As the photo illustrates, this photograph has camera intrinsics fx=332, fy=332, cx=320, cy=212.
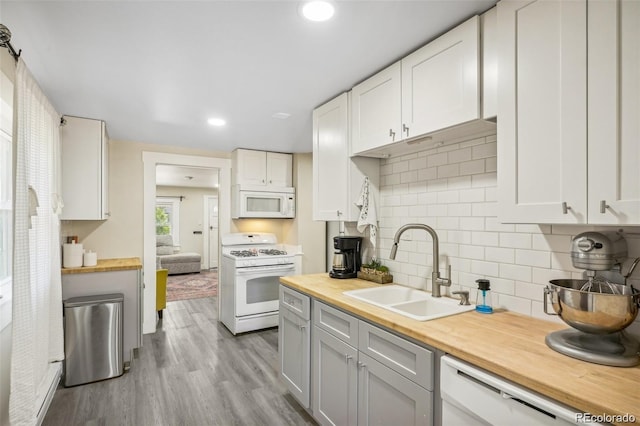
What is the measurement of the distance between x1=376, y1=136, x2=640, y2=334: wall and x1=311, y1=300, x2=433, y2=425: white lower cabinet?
0.66 meters

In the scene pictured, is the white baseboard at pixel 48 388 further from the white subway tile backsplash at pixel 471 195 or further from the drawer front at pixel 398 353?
the white subway tile backsplash at pixel 471 195

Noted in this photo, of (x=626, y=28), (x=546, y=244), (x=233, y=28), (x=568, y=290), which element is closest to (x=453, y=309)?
(x=546, y=244)

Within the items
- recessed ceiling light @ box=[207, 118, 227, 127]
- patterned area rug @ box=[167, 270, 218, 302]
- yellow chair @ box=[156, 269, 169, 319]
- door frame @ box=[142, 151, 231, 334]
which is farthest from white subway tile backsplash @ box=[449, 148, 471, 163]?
patterned area rug @ box=[167, 270, 218, 302]

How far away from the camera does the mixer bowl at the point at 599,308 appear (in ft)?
3.55

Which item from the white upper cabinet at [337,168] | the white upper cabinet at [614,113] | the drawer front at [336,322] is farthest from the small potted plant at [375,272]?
the white upper cabinet at [614,113]

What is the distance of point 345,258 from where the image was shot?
267cm

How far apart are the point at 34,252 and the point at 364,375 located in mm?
2142

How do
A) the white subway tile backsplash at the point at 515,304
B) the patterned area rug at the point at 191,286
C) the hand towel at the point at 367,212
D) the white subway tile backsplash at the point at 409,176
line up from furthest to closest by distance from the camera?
1. the patterned area rug at the point at 191,286
2. the hand towel at the point at 367,212
3. the white subway tile backsplash at the point at 409,176
4. the white subway tile backsplash at the point at 515,304

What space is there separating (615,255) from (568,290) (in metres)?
0.23

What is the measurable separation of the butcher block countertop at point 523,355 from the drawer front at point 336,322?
0.21 ft

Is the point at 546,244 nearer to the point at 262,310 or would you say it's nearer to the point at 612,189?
the point at 612,189

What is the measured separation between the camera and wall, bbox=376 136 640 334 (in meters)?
1.57

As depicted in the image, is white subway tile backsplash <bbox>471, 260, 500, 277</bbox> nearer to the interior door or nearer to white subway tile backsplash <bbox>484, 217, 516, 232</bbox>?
white subway tile backsplash <bbox>484, 217, 516, 232</bbox>

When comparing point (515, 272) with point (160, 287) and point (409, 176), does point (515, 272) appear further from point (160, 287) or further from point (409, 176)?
point (160, 287)
